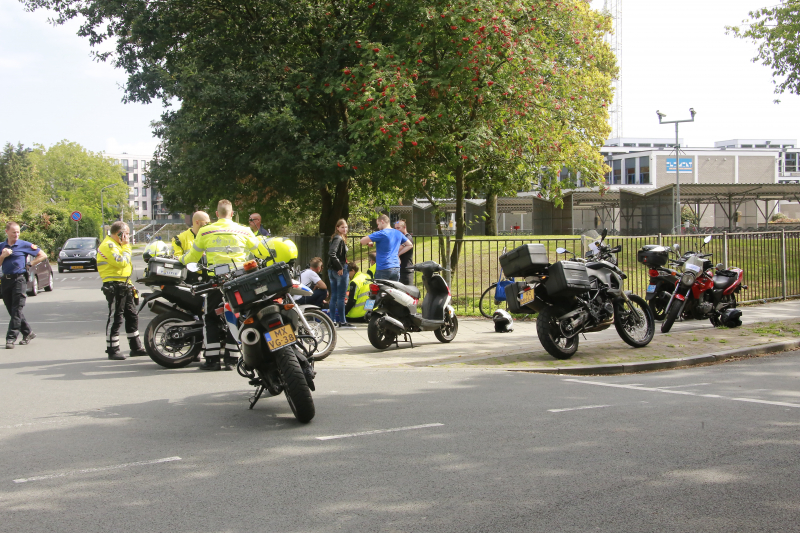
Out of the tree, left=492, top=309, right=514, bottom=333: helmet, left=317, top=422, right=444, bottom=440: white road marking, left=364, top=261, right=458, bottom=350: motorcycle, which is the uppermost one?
the tree

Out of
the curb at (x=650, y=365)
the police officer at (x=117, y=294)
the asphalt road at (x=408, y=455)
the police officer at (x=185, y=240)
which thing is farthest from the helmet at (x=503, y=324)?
the police officer at (x=117, y=294)

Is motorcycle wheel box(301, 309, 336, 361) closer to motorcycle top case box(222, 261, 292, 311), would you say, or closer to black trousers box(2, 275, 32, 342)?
motorcycle top case box(222, 261, 292, 311)

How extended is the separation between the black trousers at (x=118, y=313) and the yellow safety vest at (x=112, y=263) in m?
0.10

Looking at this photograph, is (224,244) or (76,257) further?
(76,257)

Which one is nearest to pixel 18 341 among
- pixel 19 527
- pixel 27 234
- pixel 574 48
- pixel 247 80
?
pixel 247 80

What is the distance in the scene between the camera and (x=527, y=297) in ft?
30.0

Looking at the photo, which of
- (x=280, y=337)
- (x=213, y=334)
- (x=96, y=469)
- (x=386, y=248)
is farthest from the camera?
(x=386, y=248)

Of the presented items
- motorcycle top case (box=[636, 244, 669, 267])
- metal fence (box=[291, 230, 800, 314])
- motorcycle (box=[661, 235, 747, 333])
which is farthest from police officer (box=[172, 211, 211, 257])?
motorcycle top case (box=[636, 244, 669, 267])

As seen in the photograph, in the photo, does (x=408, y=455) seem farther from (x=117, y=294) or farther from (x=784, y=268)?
(x=784, y=268)

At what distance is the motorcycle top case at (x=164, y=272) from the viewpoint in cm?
915

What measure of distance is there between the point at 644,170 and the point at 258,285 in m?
85.8

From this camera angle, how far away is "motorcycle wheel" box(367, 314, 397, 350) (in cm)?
1012

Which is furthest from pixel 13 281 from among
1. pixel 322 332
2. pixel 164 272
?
pixel 322 332

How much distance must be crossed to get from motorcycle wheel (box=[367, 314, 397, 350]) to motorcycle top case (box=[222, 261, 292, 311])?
4084mm
